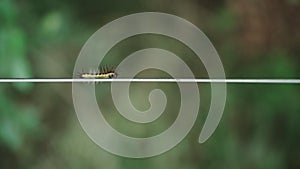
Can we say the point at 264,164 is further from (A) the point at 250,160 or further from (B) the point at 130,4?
(B) the point at 130,4

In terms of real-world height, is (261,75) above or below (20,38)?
below

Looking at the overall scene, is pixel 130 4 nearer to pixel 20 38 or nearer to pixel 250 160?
pixel 20 38

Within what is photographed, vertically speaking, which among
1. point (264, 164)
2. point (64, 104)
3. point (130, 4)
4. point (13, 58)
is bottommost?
point (264, 164)

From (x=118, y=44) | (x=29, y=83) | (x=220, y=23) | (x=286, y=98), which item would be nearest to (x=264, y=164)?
(x=286, y=98)
